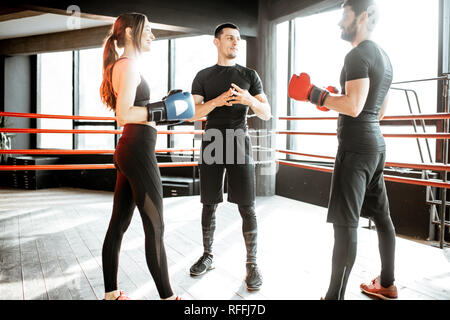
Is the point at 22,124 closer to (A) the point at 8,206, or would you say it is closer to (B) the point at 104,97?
(A) the point at 8,206

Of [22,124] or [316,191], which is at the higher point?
[22,124]

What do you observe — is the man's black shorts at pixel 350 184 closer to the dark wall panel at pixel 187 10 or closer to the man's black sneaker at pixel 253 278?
the man's black sneaker at pixel 253 278

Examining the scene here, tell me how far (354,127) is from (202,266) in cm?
117

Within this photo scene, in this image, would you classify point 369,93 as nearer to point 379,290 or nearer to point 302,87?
point 302,87

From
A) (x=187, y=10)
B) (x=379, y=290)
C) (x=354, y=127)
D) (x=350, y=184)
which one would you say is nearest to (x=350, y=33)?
(x=354, y=127)

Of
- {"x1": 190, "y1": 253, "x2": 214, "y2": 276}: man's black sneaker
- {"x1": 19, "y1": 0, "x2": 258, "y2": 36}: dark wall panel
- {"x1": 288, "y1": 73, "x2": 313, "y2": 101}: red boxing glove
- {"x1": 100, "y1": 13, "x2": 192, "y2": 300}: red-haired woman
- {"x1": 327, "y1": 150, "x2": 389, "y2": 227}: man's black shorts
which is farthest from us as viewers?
{"x1": 19, "y1": 0, "x2": 258, "y2": 36}: dark wall panel

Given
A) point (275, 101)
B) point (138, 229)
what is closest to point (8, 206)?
point (138, 229)

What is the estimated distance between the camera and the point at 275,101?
15.5 ft

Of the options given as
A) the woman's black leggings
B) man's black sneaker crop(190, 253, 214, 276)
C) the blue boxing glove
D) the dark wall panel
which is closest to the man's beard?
the blue boxing glove

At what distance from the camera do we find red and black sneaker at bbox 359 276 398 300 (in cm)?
174

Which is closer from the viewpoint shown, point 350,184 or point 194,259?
point 350,184

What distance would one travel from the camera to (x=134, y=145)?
55.7 inches

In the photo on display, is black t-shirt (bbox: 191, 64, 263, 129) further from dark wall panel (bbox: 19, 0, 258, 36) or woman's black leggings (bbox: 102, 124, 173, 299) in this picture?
dark wall panel (bbox: 19, 0, 258, 36)
